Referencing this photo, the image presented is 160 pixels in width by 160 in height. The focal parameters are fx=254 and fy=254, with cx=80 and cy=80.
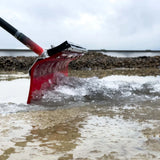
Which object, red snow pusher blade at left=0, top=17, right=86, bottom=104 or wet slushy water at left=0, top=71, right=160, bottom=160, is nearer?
wet slushy water at left=0, top=71, right=160, bottom=160

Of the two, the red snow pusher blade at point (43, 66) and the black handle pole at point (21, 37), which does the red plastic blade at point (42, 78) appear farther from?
the black handle pole at point (21, 37)

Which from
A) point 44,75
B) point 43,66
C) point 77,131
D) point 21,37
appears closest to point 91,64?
point 21,37

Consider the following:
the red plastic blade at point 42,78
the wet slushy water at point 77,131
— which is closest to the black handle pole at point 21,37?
the red plastic blade at point 42,78

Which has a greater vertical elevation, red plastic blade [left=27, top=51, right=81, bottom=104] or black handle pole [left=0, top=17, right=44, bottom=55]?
black handle pole [left=0, top=17, right=44, bottom=55]

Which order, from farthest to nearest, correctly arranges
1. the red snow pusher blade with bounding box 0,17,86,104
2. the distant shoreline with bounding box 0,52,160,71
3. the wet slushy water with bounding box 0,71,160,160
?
the distant shoreline with bounding box 0,52,160,71 < the red snow pusher blade with bounding box 0,17,86,104 < the wet slushy water with bounding box 0,71,160,160

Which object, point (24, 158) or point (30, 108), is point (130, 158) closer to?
point (24, 158)

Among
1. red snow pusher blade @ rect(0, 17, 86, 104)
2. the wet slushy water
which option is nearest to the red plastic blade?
red snow pusher blade @ rect(0, 17, 86, 104)

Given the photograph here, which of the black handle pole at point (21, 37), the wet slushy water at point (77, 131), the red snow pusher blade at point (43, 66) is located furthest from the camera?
the black handle pole at point (21, 37)

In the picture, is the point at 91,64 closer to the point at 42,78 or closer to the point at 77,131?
the point at 42,78

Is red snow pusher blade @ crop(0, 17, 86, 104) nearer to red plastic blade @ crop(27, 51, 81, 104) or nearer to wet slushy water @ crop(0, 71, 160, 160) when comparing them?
red plastic blade @ crop(27, 51, 81, 104)

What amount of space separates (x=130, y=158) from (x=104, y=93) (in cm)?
312

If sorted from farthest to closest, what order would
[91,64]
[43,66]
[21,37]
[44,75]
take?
[91,64], [21,37], [44,75], [43,66]

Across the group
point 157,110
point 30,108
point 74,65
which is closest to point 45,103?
point 30,108

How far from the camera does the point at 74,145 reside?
1.71 metres
